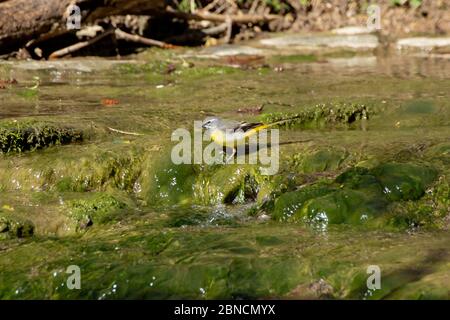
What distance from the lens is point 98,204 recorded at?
704 cm

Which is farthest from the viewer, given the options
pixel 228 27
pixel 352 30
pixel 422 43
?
pixel 352 30

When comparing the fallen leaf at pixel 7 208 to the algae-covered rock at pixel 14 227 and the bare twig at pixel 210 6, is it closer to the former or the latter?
the algae-covered rock at pixel 14 227

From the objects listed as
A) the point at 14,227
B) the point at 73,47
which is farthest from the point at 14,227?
the point at 73,47

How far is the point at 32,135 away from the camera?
26.7 ft

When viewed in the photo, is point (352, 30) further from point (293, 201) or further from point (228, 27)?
point (293, 201)

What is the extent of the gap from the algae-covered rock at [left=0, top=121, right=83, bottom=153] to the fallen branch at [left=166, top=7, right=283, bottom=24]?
606cm

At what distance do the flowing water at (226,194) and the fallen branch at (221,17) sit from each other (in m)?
2.74

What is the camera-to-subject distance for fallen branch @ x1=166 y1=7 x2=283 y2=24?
46.6ft

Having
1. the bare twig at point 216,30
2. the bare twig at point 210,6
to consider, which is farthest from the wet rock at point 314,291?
the bare twig at point 210,6

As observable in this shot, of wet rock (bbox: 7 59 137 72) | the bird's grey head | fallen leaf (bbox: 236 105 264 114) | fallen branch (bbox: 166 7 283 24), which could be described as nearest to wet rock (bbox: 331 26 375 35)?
fallen branch (bbox: 166 7 283 24)

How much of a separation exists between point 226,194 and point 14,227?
1833mm

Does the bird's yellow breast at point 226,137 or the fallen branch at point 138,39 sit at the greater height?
the bird's yellow breast at point 226,137

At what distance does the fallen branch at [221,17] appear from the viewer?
14.2 meters

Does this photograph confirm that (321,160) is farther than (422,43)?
No
